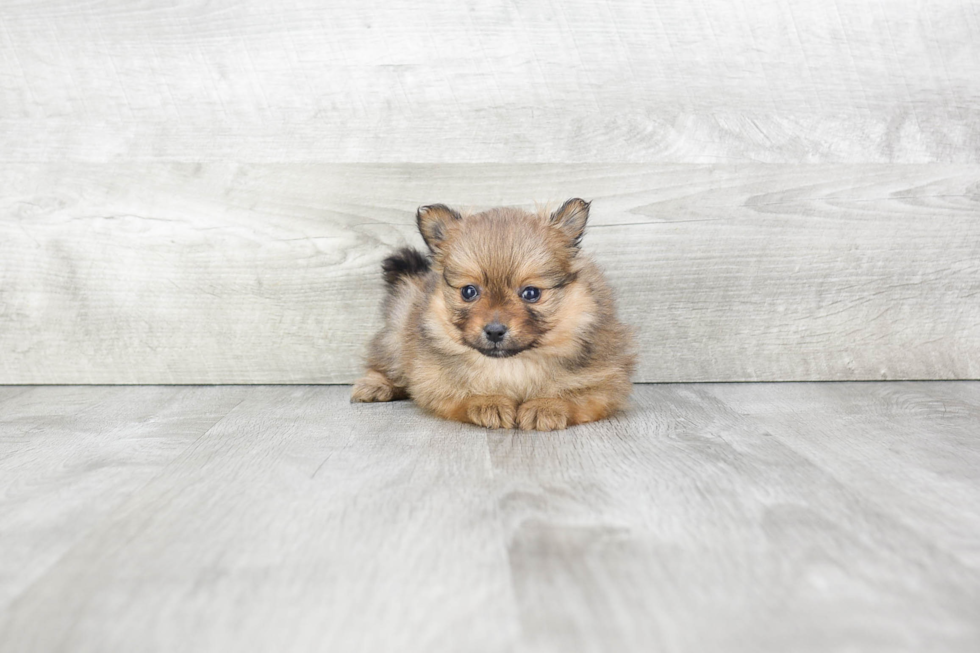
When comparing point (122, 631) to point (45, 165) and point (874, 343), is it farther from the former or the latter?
point (874, 343)

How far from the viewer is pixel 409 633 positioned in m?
1.08

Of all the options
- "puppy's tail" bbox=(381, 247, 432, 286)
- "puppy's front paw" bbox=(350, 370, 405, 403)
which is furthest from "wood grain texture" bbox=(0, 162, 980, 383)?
"puppy's front paw" bbox=(350, 370, 405, 403)

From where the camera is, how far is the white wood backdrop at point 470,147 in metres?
2.94

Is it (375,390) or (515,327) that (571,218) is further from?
(375,390)

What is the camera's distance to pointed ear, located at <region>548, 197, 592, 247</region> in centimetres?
236

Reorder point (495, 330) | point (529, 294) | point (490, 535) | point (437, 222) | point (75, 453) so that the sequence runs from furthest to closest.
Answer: point (437, 222), point (529, 294), point (495, 330), point (75, 453), point (490, 535)

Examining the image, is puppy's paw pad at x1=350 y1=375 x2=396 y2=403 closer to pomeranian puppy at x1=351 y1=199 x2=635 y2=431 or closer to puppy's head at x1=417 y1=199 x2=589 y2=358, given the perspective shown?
pomeranian puppy at x1=351 y1=199 x2=635 y2=431

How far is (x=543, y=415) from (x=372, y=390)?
78cm

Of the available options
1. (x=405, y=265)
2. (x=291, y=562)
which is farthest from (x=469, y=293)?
(x=291, y=562)

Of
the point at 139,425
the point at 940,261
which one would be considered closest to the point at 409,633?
the point at 139,425

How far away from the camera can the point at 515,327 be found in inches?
86.9

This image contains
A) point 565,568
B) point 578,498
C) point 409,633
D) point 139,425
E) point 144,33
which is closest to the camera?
point 409,633

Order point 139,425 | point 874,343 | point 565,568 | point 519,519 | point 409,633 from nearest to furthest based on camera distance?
point 409,633 < point 565,568 < point 519,519 < point 139,425 < point 874,343

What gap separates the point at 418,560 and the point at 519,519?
0.86 ft
